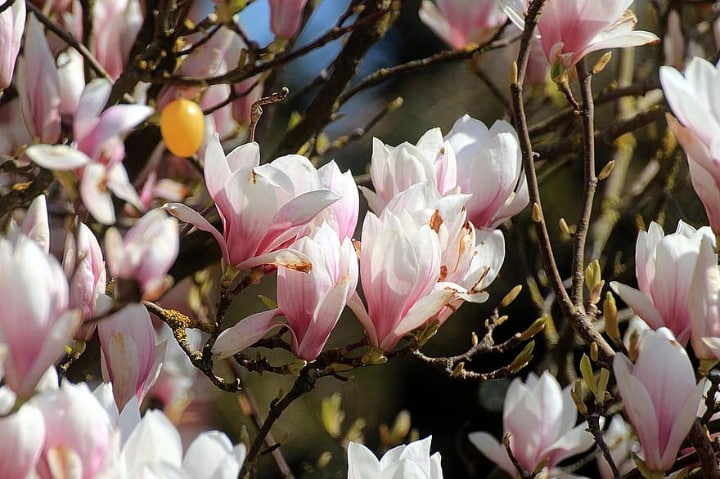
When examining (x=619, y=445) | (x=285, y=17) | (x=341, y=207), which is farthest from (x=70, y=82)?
(x=619, y=445)

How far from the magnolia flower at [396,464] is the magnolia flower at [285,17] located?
1.80 feet

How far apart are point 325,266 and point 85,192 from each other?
0.19 metres

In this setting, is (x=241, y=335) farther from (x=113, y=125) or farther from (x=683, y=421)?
(x=683, y=421)

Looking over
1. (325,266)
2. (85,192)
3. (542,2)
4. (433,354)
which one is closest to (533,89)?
(542,2)

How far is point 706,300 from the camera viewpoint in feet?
2.31

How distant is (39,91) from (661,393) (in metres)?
0.54

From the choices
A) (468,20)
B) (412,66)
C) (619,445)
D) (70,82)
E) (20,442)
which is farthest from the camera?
(468,20)

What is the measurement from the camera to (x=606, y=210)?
5.03ft

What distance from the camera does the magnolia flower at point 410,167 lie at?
2.68 ft

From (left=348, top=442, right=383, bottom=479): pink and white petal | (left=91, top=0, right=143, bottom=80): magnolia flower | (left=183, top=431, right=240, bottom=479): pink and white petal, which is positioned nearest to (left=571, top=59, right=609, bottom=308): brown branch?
(left=348, top=442, right=383, bottom=479): pink and white petal

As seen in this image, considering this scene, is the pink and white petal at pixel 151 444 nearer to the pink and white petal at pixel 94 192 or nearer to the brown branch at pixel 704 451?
the pink and white petal at pixel 94 192

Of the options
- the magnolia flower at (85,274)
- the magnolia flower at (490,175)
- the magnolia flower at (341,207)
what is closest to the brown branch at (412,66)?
the magnolia flower at (490,175)

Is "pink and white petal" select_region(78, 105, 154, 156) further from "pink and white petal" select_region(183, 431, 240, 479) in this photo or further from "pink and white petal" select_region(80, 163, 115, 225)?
"pink and white petal" select_region(183, 431, 240, 479)

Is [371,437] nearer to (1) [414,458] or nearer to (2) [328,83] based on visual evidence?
(2) [328,83]
